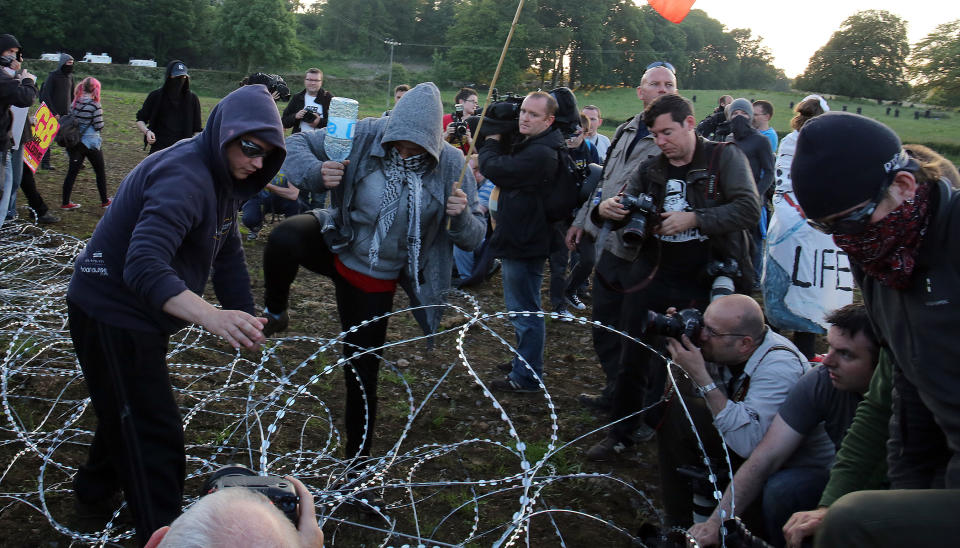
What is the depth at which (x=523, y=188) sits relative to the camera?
16.9ft

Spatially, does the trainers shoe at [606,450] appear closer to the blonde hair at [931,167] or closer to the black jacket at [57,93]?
the blonde hair at [931,167]

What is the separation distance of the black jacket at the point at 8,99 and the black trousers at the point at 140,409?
5210 mm

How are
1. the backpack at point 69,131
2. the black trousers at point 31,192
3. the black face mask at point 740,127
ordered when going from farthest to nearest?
the backpack at point 69,131 < the black trousers at point 31,192 < the black face mask at point 740,127

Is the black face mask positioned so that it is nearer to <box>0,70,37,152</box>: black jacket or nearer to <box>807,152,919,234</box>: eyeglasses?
<box>807,152,919,234</box>: eyeglasses

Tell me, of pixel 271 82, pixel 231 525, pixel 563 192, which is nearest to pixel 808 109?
pixel 563 192

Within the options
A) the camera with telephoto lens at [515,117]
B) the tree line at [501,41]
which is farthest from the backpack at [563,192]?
the tree line at [501,41]

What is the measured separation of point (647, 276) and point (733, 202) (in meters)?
0.63

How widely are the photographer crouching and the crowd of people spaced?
1 cm

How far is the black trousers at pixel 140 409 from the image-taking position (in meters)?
2.62

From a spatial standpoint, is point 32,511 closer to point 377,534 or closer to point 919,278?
point 377,534

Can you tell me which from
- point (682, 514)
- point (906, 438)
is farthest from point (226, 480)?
point (682, 514)

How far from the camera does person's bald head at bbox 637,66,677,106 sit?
15.9ft

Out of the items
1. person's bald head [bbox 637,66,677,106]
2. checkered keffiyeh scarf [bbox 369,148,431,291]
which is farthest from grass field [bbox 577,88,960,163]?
checkered keffiyeh scarf [bbox 369,148,431,291]

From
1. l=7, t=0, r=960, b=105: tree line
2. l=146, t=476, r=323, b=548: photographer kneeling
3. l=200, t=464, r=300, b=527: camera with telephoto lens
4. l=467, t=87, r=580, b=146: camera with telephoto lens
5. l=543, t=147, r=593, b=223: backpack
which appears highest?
l=7, t=0, r=960, b=105: tree line
